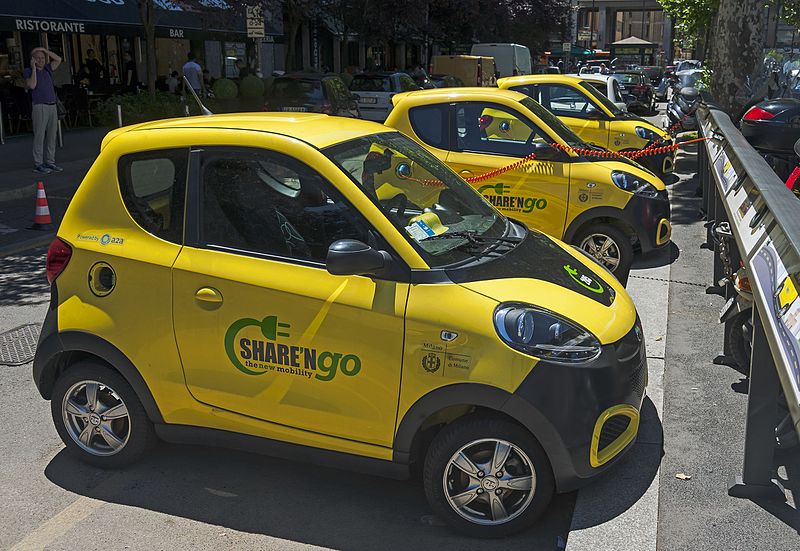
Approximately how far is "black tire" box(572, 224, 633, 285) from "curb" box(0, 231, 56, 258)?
630 cm

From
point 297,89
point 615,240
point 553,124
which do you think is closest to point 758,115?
point 553,124

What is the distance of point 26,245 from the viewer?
1061 centimetres

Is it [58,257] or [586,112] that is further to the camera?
[586,112]

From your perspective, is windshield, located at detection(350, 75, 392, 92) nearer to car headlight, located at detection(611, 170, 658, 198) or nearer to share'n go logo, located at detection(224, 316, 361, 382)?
car headlight, located at detection(611, 170, 658, 198)

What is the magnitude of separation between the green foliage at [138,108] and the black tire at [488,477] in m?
18.5

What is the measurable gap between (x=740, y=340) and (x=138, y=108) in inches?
718

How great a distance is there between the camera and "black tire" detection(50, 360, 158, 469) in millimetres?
4688

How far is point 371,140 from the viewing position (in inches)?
190

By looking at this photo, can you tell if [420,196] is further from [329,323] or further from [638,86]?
[638,86]

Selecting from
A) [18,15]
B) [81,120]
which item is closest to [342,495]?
[18,15]

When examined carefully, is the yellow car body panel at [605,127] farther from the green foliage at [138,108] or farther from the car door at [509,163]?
the green foliage at [138,108]

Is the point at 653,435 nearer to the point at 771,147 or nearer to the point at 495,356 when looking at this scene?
the point at 495,356

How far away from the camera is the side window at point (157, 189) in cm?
453

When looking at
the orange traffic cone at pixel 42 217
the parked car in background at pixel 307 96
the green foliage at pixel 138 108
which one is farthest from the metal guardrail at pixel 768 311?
the green foliage at pixel 138 108
